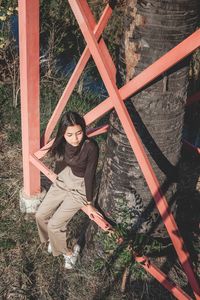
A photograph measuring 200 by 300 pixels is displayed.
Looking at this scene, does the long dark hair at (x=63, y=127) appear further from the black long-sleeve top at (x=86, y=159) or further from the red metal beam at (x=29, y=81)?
the red metal beam at (x=29, y=81)

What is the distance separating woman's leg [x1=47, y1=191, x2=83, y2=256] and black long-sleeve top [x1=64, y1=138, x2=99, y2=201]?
0.71 feet

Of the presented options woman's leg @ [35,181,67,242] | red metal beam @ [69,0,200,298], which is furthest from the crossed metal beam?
woman's leg @ [35,181,67,242]

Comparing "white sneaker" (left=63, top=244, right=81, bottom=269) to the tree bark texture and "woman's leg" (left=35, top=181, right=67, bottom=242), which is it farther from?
the tree bark texture

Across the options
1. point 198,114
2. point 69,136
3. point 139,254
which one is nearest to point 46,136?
point 69,136

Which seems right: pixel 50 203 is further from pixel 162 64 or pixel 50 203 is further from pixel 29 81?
pixel 162 64

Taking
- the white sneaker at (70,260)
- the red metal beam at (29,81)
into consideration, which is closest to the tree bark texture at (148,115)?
the white sneaker at (70,260)

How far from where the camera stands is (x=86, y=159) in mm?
3631

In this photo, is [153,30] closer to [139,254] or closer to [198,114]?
[139,254]

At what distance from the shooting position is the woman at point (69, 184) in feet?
11.5

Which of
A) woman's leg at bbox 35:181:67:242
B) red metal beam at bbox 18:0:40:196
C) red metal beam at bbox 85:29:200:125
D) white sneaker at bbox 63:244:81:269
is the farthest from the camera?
white sneaker at bbox 63:244:81:269

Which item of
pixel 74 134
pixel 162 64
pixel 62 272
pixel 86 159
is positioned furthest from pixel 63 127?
pixel 62 272

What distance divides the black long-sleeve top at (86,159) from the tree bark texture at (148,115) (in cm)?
31

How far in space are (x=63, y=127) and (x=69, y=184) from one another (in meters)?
0.59

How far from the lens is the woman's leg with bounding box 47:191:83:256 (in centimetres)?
381
